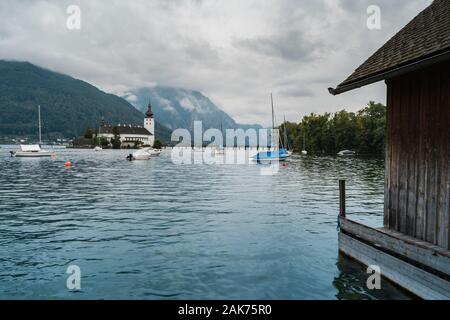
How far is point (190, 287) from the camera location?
11.0 metres

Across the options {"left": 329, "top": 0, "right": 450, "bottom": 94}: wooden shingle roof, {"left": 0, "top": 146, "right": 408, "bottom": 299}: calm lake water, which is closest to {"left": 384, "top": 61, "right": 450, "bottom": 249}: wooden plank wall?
{"left": 329, "top": 0, "right": 450, "bottom": 94}: wooden shingle roof

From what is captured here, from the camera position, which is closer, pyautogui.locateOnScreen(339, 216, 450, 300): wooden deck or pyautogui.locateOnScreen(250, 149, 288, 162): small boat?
pyautogui.locateOnScreen(339, 216, 450, 300): wooden deck

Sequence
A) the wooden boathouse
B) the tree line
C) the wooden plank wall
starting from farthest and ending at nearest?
the tree line
the wooden plank wall
the wooden boathouse

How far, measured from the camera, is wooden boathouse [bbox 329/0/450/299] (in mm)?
8812

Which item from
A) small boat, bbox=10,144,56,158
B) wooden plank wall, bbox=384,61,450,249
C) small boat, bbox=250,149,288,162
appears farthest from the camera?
small boat, bbox=10,144,56,158

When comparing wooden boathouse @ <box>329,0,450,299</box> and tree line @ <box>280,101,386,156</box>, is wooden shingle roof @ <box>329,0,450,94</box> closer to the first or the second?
wooden boathouse @ <box>329,0,450,299</box>

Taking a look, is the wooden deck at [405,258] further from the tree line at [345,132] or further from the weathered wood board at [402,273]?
the tree line at [345,132]

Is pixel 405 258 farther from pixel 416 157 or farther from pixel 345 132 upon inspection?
pixel 345 132

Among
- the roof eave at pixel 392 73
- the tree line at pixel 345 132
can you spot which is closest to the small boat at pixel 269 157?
the tree line at pixel 345 132

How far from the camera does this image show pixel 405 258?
9.57 meters

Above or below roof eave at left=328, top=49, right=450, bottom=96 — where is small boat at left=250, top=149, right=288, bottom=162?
below

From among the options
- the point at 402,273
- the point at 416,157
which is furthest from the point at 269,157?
the point at 402,273

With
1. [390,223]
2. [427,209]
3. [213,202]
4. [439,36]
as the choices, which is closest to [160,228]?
[213,202]

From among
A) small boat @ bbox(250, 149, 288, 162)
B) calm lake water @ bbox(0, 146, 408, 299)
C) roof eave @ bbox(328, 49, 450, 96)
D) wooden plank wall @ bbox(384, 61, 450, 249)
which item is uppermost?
roof eave @ bbox(328, 49, 450, 96)
